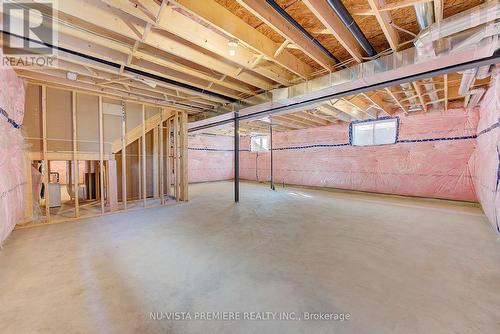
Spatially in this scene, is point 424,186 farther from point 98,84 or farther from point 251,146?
point 98,84

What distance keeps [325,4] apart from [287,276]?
2.53m

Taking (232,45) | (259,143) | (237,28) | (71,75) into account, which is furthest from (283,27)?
(259,143)

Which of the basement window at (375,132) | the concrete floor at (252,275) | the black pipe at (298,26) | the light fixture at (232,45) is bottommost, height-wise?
the concrete floor at (252,275)

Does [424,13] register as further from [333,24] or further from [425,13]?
[333,24]

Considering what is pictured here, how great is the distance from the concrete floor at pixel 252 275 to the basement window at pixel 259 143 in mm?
6276

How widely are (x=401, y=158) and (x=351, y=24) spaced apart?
4.90 meters

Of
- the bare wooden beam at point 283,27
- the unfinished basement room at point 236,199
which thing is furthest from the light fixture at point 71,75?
the bare wooden beam at point 283,27

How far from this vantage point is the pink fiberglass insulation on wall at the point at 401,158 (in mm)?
4853

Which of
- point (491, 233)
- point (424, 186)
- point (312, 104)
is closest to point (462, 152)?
point (424, 186)

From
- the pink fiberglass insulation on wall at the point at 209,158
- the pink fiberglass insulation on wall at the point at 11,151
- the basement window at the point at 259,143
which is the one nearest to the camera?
the pink fiberglass insulation on wall at the point at 11,151

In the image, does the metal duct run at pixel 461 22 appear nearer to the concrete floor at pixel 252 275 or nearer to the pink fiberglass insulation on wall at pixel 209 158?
the concrete floor at pixel 252 275

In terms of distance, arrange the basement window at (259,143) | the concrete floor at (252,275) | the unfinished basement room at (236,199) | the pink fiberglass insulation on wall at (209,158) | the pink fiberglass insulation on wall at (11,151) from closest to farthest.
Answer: the concrete floor at (252,275) < the unfinished basement room at (236,199) < the pink fiberglass insulation on wall at (11,151) < the pink fiberglass insulation on wall at (209,158) < the basement window at (259,143)

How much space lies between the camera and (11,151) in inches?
112

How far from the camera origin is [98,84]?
3543mm
